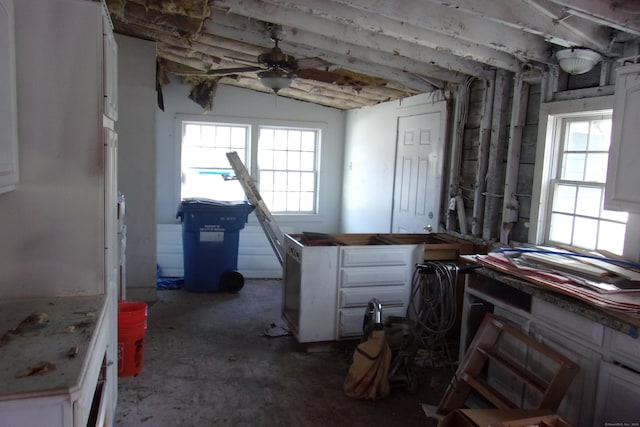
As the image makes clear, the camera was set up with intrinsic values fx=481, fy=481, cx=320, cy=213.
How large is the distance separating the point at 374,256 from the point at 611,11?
229cm

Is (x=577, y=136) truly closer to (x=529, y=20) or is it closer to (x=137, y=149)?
(x=529, y=20)

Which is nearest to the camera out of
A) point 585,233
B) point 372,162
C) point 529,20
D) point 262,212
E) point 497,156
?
point 529,20

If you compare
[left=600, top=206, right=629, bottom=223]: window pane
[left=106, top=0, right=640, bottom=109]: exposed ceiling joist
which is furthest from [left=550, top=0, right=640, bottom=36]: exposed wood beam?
[left=600, top=206, right=629, bottom=223]: window pane

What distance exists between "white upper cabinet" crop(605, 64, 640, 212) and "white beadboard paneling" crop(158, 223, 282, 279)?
4407mm

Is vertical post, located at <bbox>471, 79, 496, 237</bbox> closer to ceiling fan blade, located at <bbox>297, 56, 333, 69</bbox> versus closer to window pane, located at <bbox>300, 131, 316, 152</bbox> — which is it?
ceiling fan blade, located at <bbox>297, 56, 333, 69</bbox>

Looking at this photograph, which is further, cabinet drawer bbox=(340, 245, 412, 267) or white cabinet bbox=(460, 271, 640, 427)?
cabinet drawer bbox=(340, 245, 412, 267)

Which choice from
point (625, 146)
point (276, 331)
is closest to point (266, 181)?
point (276, 331)

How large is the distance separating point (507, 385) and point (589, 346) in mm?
688

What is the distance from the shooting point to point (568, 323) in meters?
2.46

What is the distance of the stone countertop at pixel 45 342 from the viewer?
1459 millimetres

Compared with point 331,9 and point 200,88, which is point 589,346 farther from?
point 200,88

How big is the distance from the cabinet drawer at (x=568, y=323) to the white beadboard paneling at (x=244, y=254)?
4.12 m

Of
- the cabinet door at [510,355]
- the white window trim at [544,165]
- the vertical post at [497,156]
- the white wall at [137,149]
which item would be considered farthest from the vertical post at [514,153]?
the white wall at [137,149]

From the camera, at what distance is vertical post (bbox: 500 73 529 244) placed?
3746 mm
